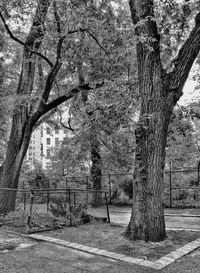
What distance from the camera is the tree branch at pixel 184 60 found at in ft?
23.0

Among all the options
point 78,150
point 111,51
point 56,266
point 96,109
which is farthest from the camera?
point 78,150

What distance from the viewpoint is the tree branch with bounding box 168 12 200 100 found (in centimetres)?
702

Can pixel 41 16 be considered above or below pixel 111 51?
above

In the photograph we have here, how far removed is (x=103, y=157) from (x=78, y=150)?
1444 millimetres

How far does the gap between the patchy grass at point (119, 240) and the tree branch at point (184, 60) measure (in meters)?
3.16

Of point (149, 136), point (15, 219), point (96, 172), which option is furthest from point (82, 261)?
point (96, 172)

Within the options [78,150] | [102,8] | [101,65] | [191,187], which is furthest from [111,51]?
[191,187]

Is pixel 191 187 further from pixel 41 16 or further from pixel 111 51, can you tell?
pixel 41 16

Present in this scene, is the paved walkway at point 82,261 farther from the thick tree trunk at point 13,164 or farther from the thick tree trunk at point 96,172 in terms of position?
the thick tree trunk at point 96,172

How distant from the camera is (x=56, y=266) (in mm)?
5109

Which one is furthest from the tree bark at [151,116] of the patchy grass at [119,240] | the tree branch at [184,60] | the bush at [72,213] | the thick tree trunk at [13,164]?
the thick tree trunk at [13,164]

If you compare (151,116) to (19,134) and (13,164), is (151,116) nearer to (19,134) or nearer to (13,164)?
(19,134)

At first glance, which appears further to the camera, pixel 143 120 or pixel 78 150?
pixel 78 150

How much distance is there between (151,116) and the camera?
267 inches
